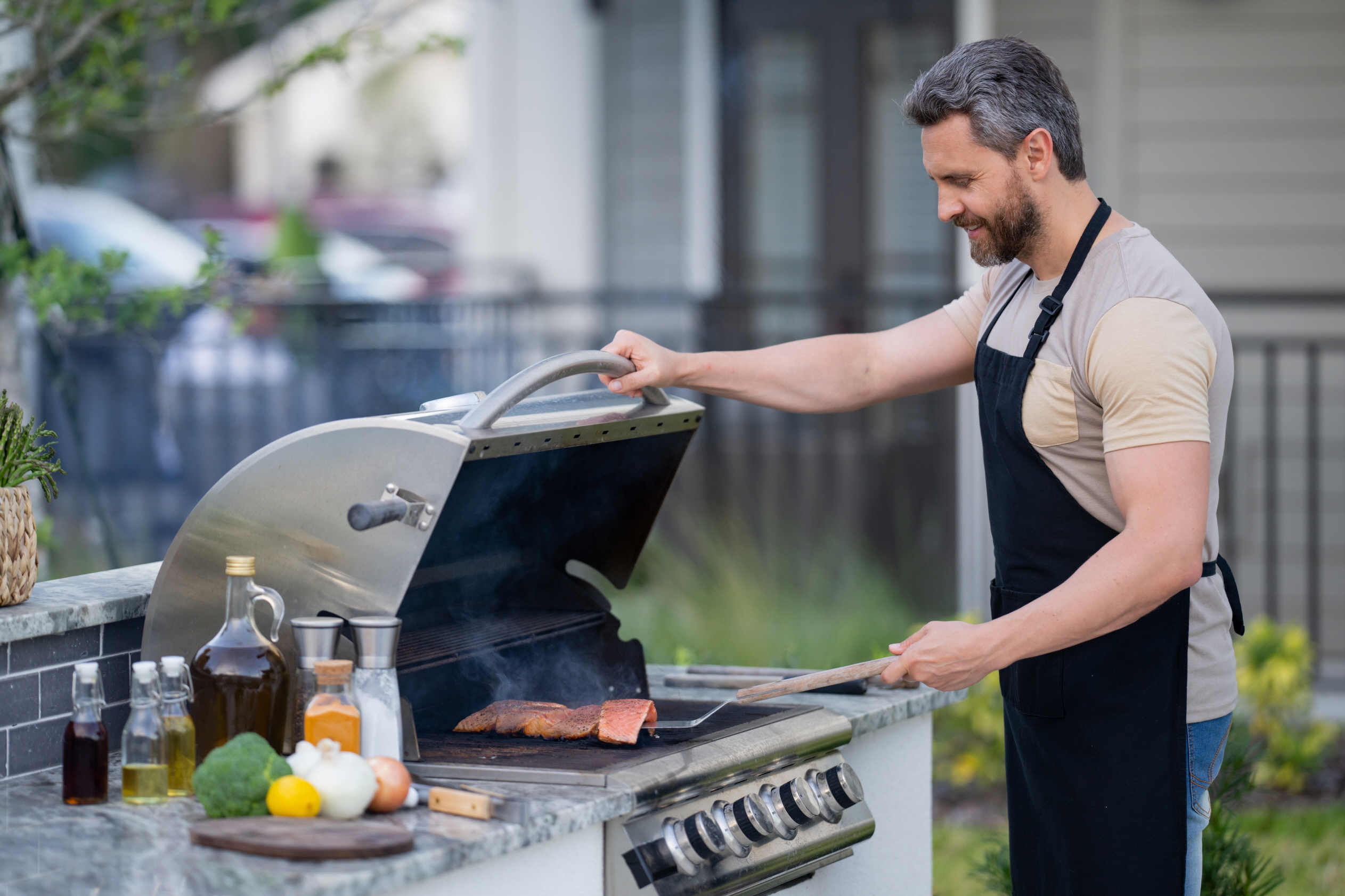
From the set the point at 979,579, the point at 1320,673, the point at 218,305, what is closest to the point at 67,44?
the point at 218,305

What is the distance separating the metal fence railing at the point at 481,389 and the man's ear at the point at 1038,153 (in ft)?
12.4

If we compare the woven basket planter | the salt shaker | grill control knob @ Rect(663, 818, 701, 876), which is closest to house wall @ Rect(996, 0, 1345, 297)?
grill control knob @ Rect(663, 818, 701, 876)

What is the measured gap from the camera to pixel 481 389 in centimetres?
716

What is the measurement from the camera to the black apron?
234 centimetres

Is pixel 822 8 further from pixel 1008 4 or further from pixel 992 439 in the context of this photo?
pixel 992 439

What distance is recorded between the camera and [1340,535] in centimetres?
651

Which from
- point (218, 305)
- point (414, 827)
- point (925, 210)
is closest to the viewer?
point (414, 827)

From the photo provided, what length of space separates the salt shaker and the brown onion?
0.09 meters

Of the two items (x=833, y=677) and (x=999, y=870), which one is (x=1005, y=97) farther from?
(x=999, y=870)

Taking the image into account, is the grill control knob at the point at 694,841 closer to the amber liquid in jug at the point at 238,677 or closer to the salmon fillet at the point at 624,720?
the salmon fillet at the point at 624,720

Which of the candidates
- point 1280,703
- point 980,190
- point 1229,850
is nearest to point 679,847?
point 980,190

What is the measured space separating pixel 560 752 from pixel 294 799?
0.51 m

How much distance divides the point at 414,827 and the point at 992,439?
3.89 feet

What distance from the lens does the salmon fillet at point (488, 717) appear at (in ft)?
8.18
